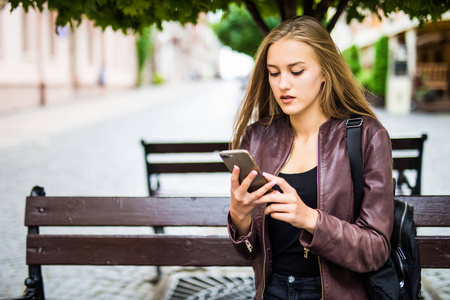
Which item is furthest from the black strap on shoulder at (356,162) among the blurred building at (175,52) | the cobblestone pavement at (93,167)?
the blurred building at (175,52)

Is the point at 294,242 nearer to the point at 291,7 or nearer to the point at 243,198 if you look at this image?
the point at 243,198

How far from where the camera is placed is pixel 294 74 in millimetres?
1758

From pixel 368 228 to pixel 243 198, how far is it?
1.44ft

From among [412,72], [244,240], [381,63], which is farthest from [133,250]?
[381,63]

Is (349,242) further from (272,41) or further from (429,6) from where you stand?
(429,6)

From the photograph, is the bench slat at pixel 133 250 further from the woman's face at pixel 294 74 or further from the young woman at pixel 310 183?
the woman's face at pixel 294 74

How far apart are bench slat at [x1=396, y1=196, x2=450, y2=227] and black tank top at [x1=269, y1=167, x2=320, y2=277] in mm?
836

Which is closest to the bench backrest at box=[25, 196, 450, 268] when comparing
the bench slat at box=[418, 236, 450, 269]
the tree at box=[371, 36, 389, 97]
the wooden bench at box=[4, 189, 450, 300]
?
the wooden bench at box=[4, 189, 450, 300]

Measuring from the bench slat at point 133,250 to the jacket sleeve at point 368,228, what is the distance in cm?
103

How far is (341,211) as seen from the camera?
5.47 ft

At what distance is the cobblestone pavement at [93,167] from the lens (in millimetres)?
3854

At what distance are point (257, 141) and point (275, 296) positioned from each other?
2.06ft

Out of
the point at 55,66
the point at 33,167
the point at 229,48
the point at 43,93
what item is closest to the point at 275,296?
the point at 33,167

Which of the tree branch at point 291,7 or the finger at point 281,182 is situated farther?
the tree branch at point 291,7
